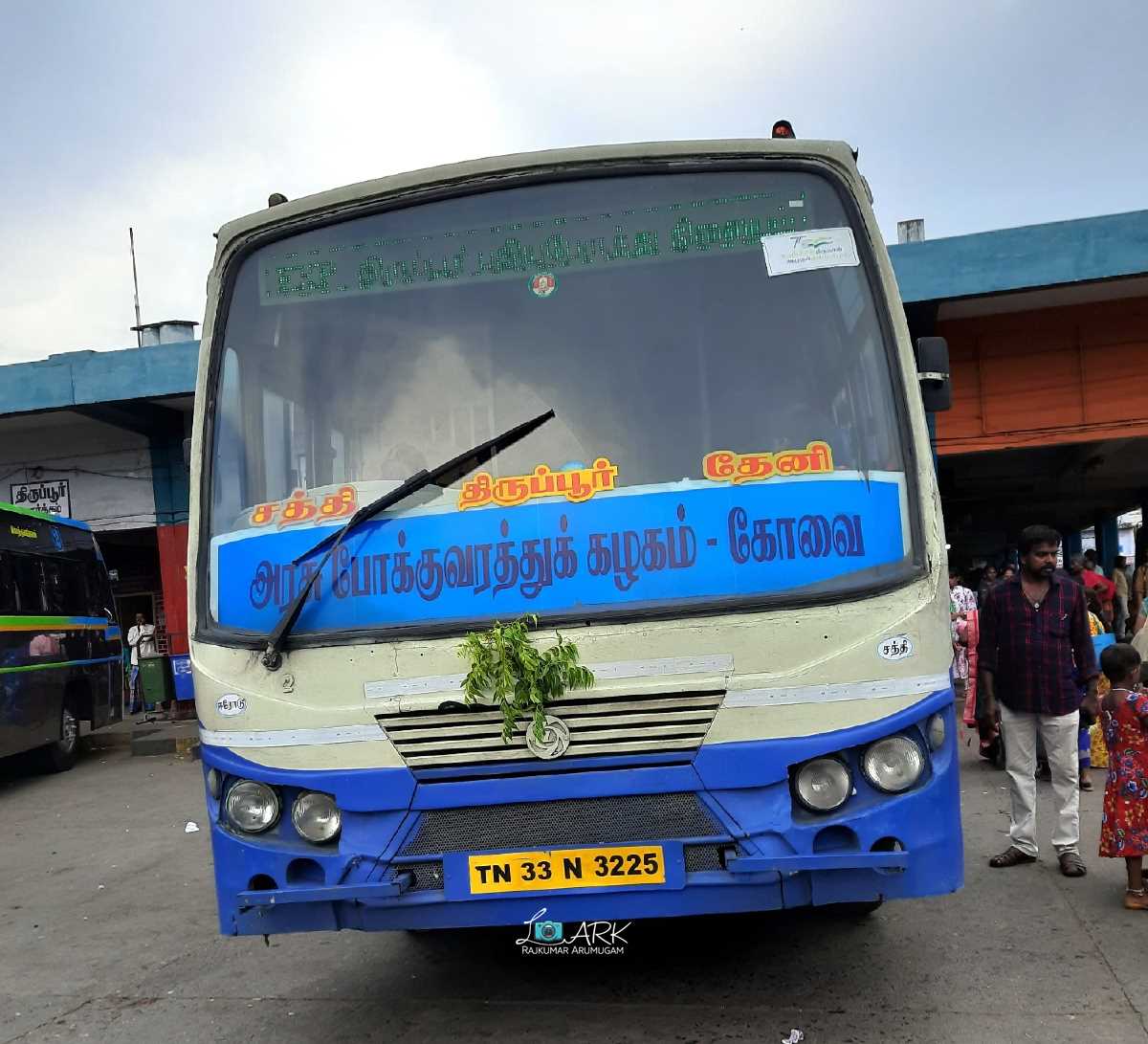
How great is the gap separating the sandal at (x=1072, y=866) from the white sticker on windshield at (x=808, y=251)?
11.2 ft

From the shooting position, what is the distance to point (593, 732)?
334cm

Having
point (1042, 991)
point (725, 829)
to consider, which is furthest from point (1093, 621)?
point (725, 829)

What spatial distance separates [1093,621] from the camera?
9.15 meters

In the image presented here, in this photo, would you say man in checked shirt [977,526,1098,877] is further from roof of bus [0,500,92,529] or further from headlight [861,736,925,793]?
roof of bus [0,500,92,529]

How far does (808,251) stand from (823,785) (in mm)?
1657

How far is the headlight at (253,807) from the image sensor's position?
3562 millimetres

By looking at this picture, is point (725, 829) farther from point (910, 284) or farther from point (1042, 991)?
point (910, 284)

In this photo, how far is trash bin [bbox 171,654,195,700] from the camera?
13.9 m

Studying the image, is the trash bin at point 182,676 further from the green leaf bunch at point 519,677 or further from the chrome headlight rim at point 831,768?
the chrome headlight rim at point 831,768

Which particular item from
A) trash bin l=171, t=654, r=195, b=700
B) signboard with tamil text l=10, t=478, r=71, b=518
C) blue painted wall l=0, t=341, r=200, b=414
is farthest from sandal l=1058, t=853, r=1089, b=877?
signboard with tamil text l=10, t=478, r=71, b=518

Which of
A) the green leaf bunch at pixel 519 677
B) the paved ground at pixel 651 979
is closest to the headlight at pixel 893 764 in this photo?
the green leaf bunch at pixel 519 677

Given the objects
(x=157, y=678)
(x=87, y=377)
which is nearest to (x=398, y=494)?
(x=157, y=678)

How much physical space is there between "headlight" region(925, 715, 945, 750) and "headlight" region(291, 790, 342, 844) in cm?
175

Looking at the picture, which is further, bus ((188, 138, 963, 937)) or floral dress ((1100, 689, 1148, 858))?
floral dress ((1100, 689, 1148, 858))
